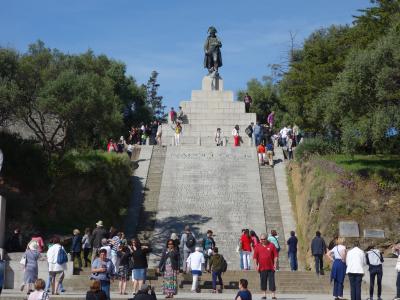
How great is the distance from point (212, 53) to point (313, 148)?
14149 mm

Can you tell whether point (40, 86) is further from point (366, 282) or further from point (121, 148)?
point (366, 282)

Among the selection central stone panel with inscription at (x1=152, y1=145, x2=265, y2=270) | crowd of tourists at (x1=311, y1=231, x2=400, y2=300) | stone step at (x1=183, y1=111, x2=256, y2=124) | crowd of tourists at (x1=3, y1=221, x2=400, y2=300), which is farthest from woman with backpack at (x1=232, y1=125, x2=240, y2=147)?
crowd of tourists at (x1=311, y1=231, x2=400, y2=300)

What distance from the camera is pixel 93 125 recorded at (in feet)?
106

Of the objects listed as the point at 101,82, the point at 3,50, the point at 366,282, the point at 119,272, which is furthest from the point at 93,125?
the point at 366,282

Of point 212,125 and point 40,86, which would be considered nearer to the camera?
point 40,86

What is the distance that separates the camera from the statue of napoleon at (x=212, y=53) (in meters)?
49.1

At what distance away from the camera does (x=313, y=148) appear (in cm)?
3694

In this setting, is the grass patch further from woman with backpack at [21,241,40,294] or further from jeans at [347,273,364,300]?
woman with backpack at [21,241,40,294]

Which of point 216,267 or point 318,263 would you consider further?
point 318,263

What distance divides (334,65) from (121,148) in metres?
11.5

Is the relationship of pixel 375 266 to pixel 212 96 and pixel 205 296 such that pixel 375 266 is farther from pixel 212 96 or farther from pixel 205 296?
pixel 212 96

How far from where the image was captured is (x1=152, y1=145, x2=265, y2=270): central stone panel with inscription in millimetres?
31594

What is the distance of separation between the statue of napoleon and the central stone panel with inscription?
32.0ft

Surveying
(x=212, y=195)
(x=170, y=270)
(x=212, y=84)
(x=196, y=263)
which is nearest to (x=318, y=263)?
(x=196, y=263)
